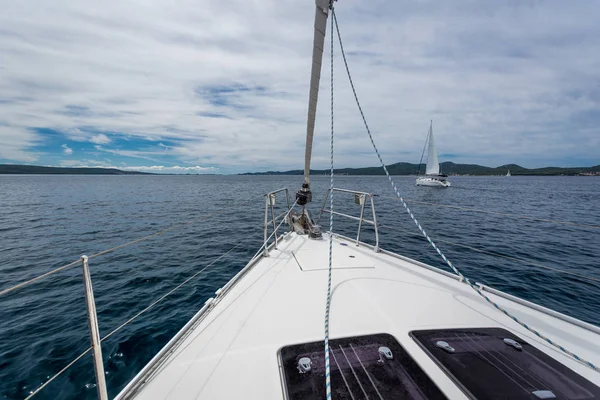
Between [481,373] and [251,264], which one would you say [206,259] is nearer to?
[251,264]

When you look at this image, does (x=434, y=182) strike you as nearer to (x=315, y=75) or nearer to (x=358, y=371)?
(x=315, y=75)

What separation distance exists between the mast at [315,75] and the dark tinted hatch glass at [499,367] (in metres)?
4.52

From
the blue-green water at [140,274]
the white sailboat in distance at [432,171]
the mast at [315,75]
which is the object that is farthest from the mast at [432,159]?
the mast at [315,75]

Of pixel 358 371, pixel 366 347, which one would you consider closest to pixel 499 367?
pixel 366 347

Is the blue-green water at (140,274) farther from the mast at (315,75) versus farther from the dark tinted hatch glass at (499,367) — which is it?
the dark tinted hatch glass at (499,367)

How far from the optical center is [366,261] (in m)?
4.73

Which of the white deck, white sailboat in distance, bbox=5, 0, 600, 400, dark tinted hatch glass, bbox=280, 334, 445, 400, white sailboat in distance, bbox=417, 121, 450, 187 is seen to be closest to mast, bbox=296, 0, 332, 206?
white sailboat in distance, bbox=5, 0, 600, 400

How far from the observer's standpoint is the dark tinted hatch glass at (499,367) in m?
1.85

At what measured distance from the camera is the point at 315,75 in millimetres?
4973

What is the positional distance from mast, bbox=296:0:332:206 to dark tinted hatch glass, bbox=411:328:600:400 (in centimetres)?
452

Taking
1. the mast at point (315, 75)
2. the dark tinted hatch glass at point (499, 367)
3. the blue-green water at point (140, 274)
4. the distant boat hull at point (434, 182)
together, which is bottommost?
the blue-green water at point (140, 274)

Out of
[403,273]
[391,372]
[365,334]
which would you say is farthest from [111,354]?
[403,273]

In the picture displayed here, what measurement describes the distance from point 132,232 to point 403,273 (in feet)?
47.4

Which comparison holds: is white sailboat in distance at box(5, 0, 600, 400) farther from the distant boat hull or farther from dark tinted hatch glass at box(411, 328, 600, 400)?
the distant boat hull
